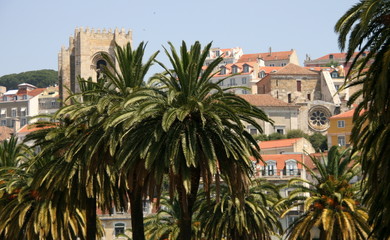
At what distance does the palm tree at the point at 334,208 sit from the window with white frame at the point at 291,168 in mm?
62115

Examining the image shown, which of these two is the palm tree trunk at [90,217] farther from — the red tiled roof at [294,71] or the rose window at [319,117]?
the red tiled roof at [294,71]

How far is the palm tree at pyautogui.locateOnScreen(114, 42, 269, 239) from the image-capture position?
33.5 metres

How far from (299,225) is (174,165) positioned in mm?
13497

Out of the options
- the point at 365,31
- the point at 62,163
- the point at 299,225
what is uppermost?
the point at 365,31

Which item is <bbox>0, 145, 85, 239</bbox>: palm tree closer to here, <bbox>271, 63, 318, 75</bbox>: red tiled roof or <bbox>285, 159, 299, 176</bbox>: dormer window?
<bbox>285, 159, 299, 176</bbox>: dormer window

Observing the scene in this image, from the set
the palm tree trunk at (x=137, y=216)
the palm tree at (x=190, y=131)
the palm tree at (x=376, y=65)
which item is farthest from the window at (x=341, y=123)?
the palm tree at (x=376, y=65)

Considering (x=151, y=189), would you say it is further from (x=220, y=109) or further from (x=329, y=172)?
(x=329, y=172)

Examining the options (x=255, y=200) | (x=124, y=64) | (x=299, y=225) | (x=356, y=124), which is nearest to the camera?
(x=356, y=124)

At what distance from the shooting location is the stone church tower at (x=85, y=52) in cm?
15938

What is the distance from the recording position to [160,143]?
111 feet

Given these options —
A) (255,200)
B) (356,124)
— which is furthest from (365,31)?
(255,200)

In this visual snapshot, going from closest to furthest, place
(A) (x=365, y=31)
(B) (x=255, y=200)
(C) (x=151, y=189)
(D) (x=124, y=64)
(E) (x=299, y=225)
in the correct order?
(A) (x=365, y=31)
(C) (x=151, y=189)
(D) (x=124, y=64)
(E) (x=299, y=225)
(B) (x=255, y=200)

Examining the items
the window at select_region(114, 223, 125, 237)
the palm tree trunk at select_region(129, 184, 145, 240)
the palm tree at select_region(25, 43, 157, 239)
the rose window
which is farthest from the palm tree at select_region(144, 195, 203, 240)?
the rose window

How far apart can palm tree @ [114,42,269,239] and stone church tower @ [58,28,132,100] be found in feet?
409
